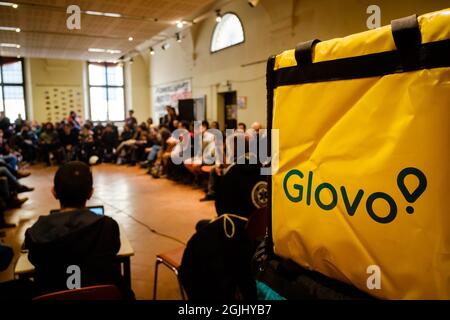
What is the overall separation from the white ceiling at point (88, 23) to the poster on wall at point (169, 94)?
2.18 metres

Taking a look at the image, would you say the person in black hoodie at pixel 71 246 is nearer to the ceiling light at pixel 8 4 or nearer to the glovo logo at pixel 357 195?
the glovo logo at pixel 357 195

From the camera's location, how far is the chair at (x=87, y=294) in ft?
3.89

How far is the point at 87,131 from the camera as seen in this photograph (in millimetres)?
10477

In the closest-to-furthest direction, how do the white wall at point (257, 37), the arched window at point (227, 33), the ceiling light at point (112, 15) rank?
1. the white wall at point (257, 37)
2. the ceiling light at point (112, 15)
3. the arched window at point (227, 33)

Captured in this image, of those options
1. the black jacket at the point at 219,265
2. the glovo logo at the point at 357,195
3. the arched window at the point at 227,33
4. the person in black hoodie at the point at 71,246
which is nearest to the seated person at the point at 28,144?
the arched window at the point at 227,33

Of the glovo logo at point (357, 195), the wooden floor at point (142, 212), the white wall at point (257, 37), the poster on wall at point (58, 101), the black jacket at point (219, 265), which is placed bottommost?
the wooden floor at point (142, 212)

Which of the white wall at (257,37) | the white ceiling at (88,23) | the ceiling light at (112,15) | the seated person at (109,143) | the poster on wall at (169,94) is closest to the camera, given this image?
the white wall at (257,37)

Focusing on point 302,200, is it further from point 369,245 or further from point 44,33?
point 44,33

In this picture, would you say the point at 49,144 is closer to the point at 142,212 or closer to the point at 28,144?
the point at 28,144

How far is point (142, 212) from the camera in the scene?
5.09 m

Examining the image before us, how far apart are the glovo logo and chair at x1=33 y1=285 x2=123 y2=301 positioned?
2.98ft

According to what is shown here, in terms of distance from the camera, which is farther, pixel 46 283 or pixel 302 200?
pixel 46 283

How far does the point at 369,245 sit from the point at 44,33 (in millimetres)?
9329

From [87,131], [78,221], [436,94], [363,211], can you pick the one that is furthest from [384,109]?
[87,131]
